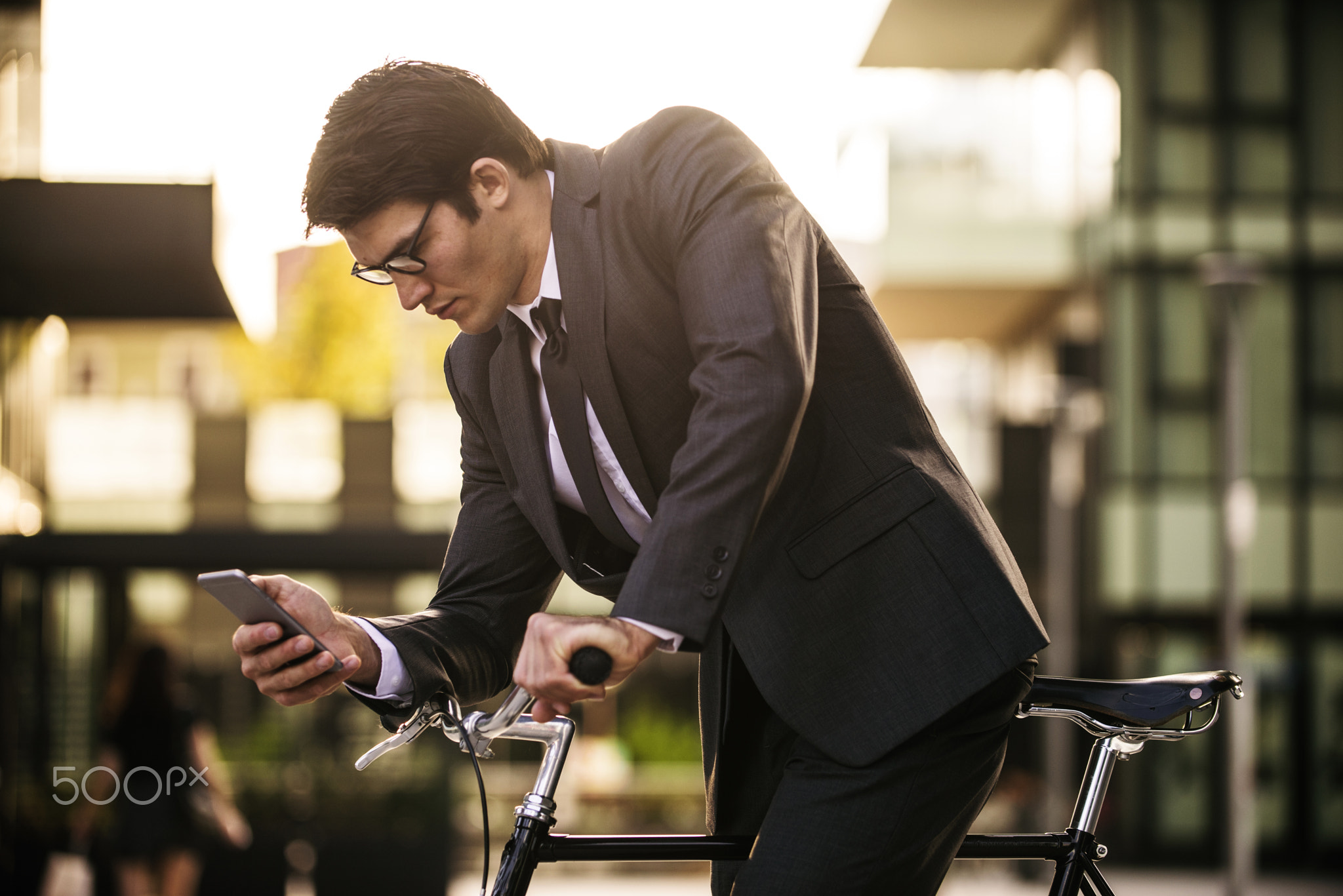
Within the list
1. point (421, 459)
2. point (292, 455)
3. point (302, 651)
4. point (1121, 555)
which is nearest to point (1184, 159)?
point (1121, 555)

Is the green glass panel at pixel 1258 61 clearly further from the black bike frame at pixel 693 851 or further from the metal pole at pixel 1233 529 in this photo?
the black bike frame at pixel 693 851

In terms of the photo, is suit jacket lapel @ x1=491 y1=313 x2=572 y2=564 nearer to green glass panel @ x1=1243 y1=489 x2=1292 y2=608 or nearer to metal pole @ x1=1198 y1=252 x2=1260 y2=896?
metal pole @ x1=1198 y1=252 x2=1260 y2=896

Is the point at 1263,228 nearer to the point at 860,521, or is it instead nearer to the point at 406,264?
the point at 860,521

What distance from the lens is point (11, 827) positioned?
9211 mm

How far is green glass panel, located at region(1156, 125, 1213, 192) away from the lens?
17.0 m

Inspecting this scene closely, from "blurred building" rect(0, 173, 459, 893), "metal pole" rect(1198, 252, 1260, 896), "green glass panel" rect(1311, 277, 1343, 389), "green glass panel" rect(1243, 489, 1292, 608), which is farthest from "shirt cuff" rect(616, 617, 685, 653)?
"green glass panel" rect(1311, 277, 1343, 389)

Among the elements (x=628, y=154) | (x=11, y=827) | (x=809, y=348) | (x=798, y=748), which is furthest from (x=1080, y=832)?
(x=11, y=827)

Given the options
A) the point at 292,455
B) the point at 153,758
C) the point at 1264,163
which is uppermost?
the point at 1264,163

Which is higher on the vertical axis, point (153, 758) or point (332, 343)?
point (332, 343)

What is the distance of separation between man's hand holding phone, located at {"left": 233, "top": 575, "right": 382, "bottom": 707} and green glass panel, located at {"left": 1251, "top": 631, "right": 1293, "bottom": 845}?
1624cm

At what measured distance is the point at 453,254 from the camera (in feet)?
5.35

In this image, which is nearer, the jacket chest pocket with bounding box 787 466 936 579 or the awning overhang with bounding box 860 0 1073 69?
the jacket chest pocket with bounding box 787 466 936 579

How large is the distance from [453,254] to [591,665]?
1.88ft

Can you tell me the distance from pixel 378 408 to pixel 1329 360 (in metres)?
14.9
